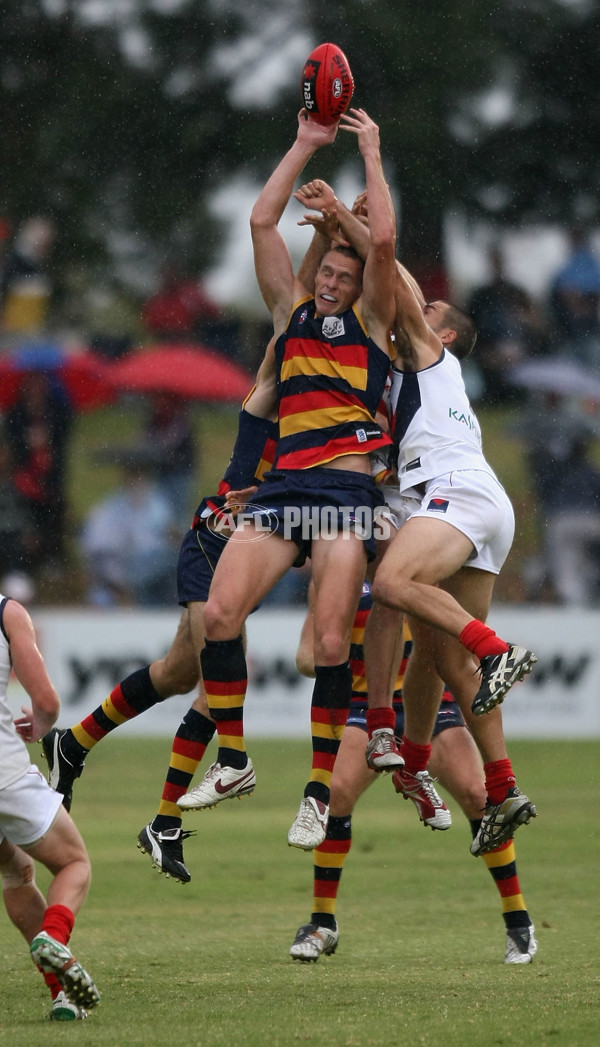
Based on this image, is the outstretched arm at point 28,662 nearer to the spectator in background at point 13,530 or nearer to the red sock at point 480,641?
the red sock at point 480,641

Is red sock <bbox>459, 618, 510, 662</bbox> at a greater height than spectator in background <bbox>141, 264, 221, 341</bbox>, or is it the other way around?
spectator in background <bbox>141, 264, 221, 341</bbox>

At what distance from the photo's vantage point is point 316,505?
23.1 ft

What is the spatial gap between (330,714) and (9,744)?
1716 millimetres

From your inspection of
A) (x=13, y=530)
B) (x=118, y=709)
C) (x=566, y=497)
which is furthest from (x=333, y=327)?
(x=13, y=530)

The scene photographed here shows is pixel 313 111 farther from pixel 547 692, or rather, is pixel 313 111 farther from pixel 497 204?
pixel 497 204

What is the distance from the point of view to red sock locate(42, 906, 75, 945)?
5.79m

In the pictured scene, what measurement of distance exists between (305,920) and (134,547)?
9469 mm

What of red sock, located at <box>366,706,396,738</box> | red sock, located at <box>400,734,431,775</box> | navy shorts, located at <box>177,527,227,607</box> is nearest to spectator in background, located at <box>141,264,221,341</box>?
navy shorts, located at <box>177,527,227,607</box>

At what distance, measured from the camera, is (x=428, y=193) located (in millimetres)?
19906

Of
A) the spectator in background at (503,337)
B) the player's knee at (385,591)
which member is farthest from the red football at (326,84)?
the spectator in background at (503,337)

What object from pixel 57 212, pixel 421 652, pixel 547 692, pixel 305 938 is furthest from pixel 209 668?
pixel 57 212

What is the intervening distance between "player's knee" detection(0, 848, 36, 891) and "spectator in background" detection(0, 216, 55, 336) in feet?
49.0

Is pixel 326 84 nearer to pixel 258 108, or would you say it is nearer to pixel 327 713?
pixel 327 713

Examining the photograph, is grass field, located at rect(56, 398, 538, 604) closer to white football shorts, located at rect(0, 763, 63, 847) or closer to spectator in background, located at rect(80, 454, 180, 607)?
spectator in background, located at rect(80, 454, 180, 607)
